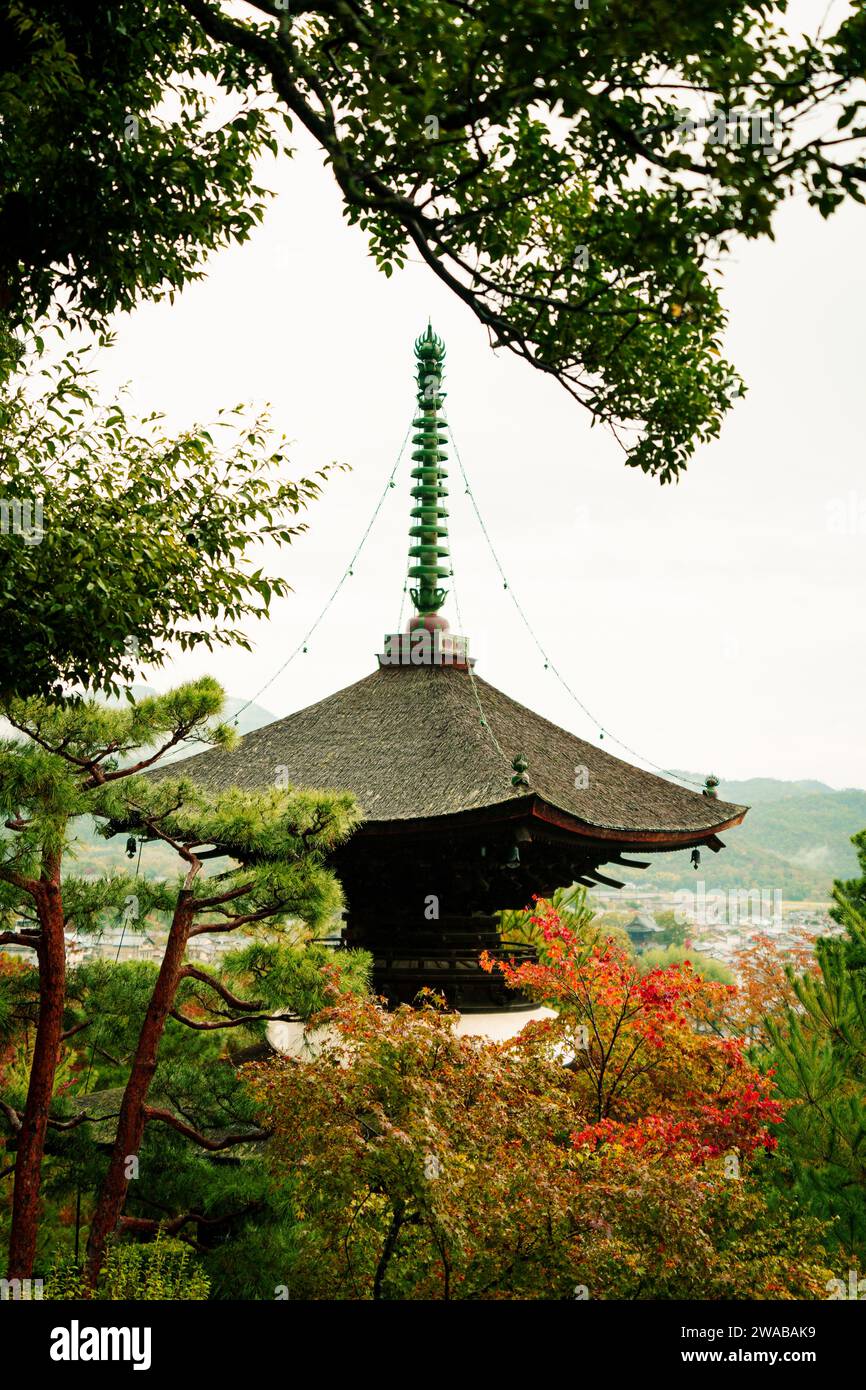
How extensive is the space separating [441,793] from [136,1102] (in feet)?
12.0

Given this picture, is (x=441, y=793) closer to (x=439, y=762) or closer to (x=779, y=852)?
(x=439, y=762)

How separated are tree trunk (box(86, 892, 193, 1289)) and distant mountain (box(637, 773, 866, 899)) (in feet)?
268

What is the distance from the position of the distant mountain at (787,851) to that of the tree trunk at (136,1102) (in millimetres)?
81766

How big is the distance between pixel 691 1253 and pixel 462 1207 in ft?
4.29

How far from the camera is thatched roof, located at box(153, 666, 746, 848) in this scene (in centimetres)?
1072

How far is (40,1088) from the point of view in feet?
26.5

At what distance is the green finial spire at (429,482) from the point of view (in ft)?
44.9

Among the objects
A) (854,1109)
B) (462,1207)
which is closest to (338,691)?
(854,1109)

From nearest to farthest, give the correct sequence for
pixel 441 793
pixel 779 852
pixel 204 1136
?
1. pixel 204 1136
2. pixel 441 793
3. pixel 779 852

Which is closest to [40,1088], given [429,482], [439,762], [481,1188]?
[481,1188]

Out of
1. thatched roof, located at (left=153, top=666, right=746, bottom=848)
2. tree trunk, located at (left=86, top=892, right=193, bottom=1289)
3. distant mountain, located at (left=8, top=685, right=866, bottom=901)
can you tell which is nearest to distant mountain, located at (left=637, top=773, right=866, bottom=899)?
distant mountain, located at (left=8, top=685, right=866, bottom=901)

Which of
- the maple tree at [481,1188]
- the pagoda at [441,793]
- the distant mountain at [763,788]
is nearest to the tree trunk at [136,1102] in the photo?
the maple tree at [481,1188]

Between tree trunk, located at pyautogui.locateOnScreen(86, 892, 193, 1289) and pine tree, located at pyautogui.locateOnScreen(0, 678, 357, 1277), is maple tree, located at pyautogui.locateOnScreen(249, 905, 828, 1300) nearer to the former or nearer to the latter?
tree trunk, located at pyautogui.locateOnScreen(86, 892, 193, 1289)

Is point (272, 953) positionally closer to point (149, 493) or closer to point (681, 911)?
point (149, 493)
